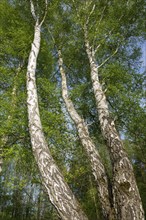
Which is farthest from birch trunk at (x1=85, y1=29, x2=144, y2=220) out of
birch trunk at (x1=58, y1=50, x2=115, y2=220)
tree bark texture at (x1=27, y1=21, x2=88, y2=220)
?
tree bark texture at (x1=27, y1=21, x2=88, y2=220)

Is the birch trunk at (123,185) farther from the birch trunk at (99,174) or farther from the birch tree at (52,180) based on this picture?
the birch tree at (52,180)

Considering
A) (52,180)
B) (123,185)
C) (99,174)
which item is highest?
(99,174)

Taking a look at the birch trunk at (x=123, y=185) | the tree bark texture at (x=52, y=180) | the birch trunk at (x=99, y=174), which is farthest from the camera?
the birch trunk at (x=99, y=174)

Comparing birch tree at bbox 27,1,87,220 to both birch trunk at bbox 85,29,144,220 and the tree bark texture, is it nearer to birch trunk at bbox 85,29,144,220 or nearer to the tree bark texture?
the tree bark texture

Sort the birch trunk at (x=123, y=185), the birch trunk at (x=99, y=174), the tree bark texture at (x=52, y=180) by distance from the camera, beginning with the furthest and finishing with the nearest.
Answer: the birch trunk at (x=99, y=174), the birch trunk at (x=123, y=185), the tree bark texture at (x=52, y=180)

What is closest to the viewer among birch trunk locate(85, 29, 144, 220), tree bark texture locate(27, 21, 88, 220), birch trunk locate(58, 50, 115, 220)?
tree bark texture locate(27, 21, 88, 220)

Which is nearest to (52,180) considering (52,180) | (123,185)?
(52,180)

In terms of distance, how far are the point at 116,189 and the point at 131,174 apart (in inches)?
14.8

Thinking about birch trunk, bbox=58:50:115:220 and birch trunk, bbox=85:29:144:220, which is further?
birch trunk, bbox=58:50:115:220

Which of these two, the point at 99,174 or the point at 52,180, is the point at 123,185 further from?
the point at 52,180

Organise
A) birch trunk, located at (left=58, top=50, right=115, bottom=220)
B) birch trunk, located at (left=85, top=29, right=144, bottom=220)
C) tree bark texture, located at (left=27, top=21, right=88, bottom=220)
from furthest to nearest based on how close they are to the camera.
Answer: birch trunk, located at (left=58, top=50, right=115, bottom=220)
birch trunk, located at (left=85, top=29, right=144, bottom=220)
tree bark texture, located at (left=27, top=21, right=88, bottom=220)

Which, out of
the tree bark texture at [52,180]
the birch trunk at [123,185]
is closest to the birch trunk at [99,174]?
the birch trunk at [123,185]

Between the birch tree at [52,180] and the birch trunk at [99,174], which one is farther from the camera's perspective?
the birch trunk at [99,174]

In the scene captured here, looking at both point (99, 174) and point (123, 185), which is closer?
point (123, 185)
